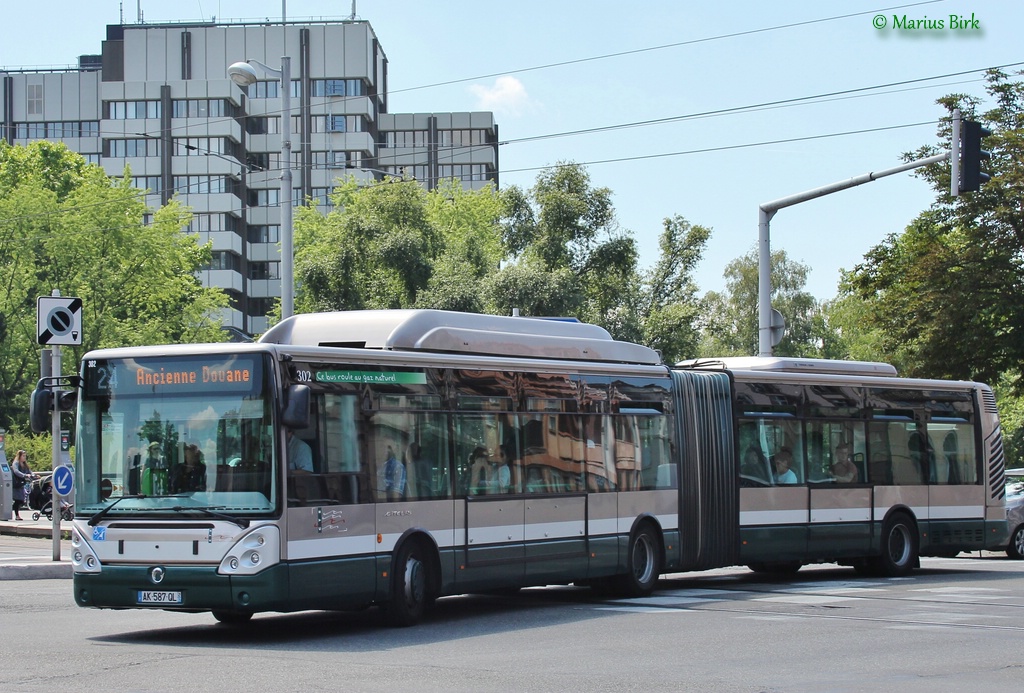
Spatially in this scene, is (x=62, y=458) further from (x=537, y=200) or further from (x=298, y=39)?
(x=298, y=39)

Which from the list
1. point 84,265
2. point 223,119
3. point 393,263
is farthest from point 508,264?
point 223,119

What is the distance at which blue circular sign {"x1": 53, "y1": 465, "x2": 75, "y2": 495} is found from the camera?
68.9 feet

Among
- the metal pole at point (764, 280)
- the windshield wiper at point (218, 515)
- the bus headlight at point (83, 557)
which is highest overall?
the metal pole at point (764, 280)

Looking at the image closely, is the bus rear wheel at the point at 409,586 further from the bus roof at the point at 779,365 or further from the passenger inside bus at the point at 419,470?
the bus roof at the point at 779,365

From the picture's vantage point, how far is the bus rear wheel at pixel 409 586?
45.4 feet

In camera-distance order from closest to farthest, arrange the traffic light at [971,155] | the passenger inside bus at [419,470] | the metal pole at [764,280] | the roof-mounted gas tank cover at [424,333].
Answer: the passenger inside bus at [419,470], the roof-mounted gas tank cover at [424,333], the traffic light at [971,155], the metal pole at [764,280]

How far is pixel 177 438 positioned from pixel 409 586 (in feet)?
9.04

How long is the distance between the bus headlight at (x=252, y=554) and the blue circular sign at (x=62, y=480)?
Answer: 9.27 metres

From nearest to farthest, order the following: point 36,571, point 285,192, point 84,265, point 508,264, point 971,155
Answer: point 36,571, point 971,155, point 285,192, point 508,264, point 84,265

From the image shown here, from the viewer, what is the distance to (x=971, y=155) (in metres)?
21.2

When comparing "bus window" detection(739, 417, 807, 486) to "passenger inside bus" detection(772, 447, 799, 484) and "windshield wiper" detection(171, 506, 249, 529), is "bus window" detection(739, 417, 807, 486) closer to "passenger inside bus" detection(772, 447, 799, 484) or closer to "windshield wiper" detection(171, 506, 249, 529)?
"passenger inside bus" detection(772, 447, 799, 484)

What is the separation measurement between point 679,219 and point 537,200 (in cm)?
1849

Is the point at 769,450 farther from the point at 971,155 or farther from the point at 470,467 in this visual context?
the point at 470,467

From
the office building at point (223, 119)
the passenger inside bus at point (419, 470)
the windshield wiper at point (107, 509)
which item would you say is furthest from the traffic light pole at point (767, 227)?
the office building at point (223, 119)
